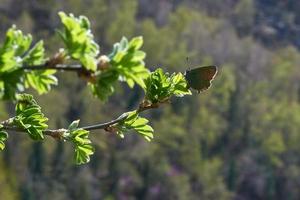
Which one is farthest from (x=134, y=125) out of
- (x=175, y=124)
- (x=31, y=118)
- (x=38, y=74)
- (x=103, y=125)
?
(x=175, y=124)

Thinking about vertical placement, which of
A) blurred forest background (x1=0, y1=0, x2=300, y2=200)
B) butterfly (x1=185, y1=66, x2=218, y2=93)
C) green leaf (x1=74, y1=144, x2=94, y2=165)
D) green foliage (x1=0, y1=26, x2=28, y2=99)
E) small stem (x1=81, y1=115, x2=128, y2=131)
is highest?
blurred forest background (x1=0, y1=0, x2=300, y2=200)

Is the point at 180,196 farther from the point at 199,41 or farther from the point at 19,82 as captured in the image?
the point at 19,82

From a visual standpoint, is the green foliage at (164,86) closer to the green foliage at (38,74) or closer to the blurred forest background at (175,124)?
the green foliage at (38,74)

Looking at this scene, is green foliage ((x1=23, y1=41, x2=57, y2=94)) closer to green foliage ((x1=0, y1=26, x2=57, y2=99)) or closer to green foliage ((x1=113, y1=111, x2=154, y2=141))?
green foliage ((x1=0, y1=26, x2=57, y2=99))

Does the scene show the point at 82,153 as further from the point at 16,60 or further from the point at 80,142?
the point at 16,60

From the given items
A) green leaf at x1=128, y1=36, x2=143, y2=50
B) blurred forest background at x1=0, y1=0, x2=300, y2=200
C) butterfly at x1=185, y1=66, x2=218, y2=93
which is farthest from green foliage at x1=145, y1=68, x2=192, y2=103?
blurred forest background at x1=0, y1=0, x2=300, y2=200

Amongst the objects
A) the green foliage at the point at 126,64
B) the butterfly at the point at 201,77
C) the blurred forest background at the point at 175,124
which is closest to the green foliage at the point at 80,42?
the green foliage at the point at 126,64
